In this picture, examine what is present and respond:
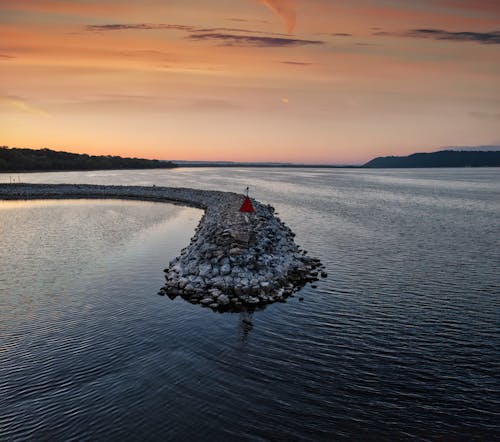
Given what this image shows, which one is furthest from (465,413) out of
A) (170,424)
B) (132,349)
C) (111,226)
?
(111,226)

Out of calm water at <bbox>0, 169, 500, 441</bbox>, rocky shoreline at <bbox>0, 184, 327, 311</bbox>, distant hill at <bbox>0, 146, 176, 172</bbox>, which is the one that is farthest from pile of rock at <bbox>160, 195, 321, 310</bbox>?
distant hill at <bbox>0, 146, 176, 172</bbox>

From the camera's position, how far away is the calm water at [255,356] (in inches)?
435

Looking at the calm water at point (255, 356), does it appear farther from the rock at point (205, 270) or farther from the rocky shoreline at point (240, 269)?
the rock at point (205, 270)

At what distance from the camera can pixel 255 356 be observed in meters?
14.6

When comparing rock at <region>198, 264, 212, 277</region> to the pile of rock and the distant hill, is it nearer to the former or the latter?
the pile of rock

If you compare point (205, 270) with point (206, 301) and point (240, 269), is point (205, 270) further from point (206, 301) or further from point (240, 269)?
point (206, 301)

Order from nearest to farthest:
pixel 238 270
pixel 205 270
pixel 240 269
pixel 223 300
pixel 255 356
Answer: pixel 255 356 → pixel 223 300 → pixel 238 270 → pixel 240 269 → pixel 205 270

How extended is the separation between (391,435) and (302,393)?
2.77 meters

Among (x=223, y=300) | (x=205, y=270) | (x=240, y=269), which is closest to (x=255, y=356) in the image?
(x=223, y=300)

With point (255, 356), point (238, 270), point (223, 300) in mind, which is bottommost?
point (255, 356)

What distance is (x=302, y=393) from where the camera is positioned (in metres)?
12.4

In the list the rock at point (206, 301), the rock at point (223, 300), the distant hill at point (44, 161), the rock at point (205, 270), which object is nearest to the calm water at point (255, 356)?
the rock at point (206, 301)

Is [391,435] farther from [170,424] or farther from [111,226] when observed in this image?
[111,226]

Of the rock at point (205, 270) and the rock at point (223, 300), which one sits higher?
the rock at point (205, 270)
